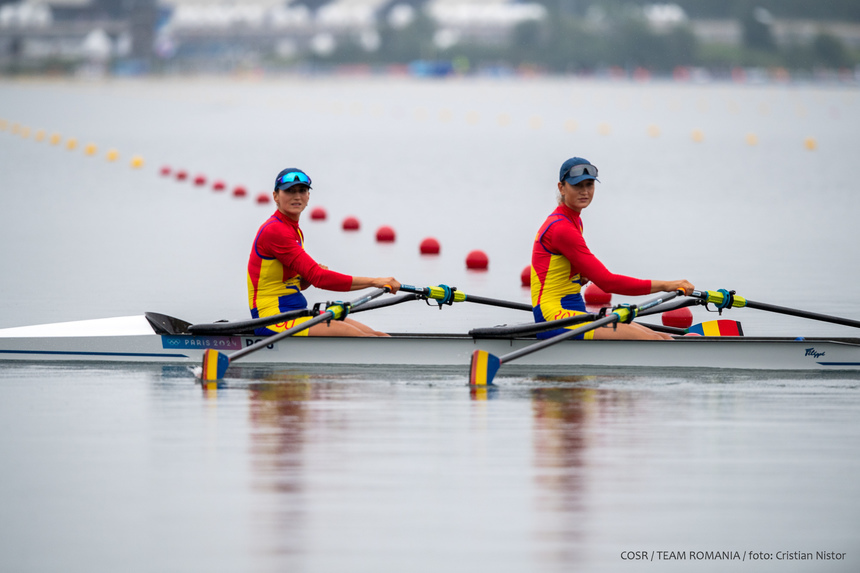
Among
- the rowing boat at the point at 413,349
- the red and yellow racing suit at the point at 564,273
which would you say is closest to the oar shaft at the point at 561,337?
the red and yellow racing suit at the point at 564,273

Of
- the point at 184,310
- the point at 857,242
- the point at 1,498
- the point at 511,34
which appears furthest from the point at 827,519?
the point at 511,34

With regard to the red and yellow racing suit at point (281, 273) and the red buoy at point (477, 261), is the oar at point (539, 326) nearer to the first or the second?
the red and yellow racing suit at point (281, 273)

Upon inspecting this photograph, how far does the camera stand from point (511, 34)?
455 ft

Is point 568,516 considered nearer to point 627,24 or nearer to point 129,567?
point 129,567

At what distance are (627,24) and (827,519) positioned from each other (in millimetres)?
118245

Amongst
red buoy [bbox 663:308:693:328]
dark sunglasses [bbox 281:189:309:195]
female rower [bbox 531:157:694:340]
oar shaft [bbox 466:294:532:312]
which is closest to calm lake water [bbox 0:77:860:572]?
female rower [bbox 531:157:694:340]

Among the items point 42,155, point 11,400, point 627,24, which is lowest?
point 11,400

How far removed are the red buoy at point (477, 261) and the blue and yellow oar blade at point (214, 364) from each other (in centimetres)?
596

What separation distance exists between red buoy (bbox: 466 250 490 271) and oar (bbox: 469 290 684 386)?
561cm

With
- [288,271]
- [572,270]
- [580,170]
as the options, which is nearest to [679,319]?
[572,270]

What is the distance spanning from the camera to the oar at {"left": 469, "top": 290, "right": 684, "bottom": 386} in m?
8.34

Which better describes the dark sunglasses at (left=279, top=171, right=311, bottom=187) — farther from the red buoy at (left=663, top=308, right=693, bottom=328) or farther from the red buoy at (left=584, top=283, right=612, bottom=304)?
the red buoy at (left=584, top=283, right=612, bottom=304)

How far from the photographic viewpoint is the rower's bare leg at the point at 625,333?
874 cm

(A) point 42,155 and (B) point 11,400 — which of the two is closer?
(B) point 11,400
